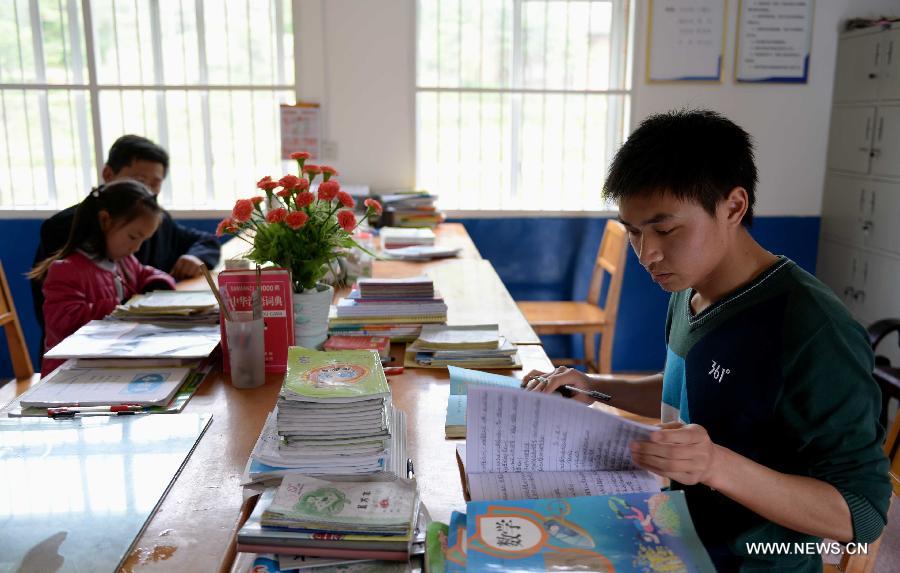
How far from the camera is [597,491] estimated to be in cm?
101

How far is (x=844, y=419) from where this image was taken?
3.11 ft

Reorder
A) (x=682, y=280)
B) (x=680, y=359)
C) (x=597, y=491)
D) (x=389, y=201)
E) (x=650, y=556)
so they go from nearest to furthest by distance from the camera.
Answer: (x=650, y=556)
(x=597, y=491)
(x=682, y=280)
(x=680, y=359)
(x=389, y=201)

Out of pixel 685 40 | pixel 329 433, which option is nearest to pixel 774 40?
pixel 685 40

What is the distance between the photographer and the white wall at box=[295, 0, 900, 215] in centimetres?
369

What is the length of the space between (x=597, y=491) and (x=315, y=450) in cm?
40

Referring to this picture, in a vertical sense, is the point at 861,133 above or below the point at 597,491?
above

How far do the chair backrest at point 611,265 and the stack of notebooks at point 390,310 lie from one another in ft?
4.97

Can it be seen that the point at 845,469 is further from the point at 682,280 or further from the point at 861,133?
the point at 861,133

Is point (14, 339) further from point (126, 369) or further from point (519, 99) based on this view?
point (519, 99)

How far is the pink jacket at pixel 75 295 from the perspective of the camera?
194 centimetres

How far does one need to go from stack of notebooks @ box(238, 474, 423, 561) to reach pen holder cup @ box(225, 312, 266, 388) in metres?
0.54

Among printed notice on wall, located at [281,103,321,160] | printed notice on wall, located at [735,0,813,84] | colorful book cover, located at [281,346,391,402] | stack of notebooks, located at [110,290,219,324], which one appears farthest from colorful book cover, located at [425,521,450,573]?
printed notice on wall, located at [735,0,813,84]

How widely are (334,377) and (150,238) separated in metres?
2.11

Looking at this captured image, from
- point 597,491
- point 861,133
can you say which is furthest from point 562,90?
point 597,491
